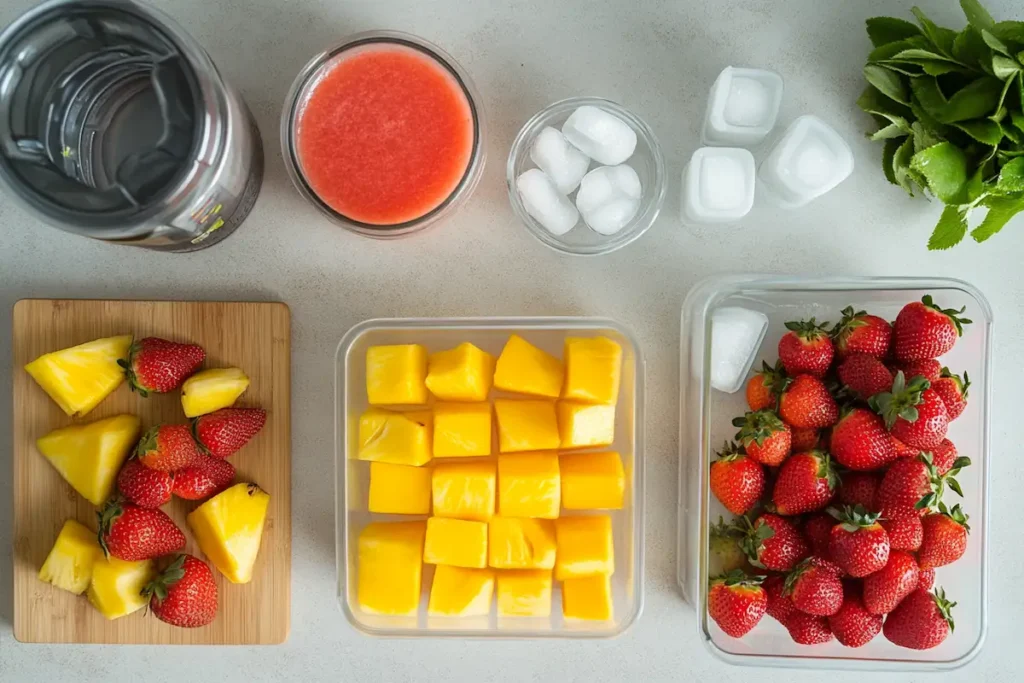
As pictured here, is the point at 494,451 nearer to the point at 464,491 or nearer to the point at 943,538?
the point at 464,491

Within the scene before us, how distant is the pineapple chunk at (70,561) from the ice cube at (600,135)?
3.07ft

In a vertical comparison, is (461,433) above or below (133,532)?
above

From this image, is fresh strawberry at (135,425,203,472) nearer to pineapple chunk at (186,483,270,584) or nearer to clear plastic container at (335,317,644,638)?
pineapple chunk at (186,483,270,584)

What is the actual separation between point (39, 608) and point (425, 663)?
23.7 inches

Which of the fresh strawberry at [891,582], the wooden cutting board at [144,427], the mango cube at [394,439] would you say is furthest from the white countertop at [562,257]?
the fresh strawberry at [891,582]

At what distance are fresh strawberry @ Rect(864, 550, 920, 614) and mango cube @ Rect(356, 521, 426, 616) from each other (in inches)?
24.3

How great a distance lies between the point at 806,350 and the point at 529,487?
42cm

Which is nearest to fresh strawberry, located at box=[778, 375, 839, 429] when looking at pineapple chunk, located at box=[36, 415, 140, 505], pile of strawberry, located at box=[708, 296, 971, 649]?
pile of strawberry, located at box=[708, 296, 971, 649]

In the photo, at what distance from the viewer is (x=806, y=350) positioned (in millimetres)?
1069

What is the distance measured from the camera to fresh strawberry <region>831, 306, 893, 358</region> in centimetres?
107

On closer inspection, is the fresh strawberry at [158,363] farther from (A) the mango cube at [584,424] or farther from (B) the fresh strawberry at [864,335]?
(B) the fresh strawberry at [864,335]

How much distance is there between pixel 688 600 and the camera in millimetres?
1208

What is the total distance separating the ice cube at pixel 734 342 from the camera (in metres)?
1.08

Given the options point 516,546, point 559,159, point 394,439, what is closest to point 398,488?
point 394,439
